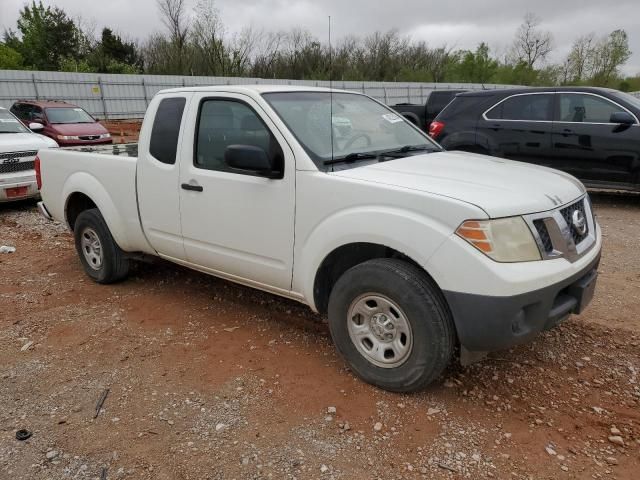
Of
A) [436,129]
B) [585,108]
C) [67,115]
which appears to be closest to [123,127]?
[67,115]

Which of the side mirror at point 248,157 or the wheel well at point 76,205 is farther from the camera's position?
the wheel well at point 76,205

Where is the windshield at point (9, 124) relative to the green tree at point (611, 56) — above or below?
below

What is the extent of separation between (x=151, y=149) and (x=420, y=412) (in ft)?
9.51

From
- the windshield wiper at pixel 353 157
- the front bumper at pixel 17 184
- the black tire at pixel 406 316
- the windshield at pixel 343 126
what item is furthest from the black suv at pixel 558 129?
the front bumper at pixel 17 184

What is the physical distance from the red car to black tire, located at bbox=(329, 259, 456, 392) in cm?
1309

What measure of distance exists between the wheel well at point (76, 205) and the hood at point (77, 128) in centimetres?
1004

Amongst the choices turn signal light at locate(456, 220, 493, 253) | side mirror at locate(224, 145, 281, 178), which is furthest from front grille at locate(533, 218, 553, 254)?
side mirror at locate(224, 145, 281, 178)

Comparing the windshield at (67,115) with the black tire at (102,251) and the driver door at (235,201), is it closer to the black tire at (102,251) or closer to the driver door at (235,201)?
the black tire at (102,251)

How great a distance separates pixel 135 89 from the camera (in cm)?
2719

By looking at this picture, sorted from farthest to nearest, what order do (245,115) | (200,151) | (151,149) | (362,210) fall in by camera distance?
(151,149)
(200,151)
(245,115)
(362,210)

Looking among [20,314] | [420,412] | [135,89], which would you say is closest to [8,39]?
Answer: [135,89]

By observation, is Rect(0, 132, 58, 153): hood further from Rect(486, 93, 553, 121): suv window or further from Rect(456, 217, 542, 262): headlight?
Rect(456, 217, 542, 262): headlight

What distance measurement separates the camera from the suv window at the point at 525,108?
26.0 ft

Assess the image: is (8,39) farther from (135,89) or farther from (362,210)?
(362,210)
